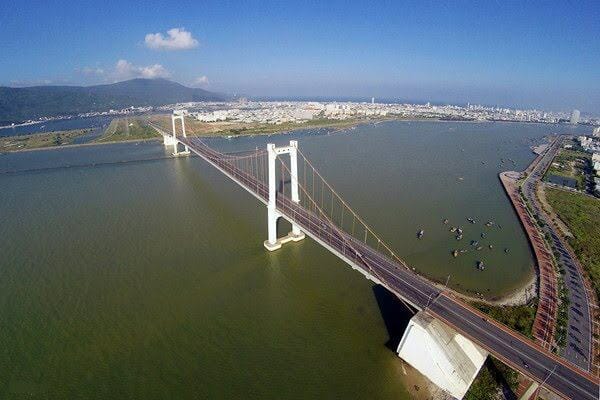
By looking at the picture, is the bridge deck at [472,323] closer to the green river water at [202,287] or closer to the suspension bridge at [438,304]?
the suspension bridge at [438,304]

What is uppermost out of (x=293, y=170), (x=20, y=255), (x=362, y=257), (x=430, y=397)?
(x=293, y=170)

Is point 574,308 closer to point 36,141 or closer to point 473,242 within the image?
point 473,242

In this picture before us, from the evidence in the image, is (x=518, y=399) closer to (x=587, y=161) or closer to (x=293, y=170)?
(x=293, y=170)

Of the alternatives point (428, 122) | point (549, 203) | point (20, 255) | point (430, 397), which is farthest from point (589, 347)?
point (428, 122)

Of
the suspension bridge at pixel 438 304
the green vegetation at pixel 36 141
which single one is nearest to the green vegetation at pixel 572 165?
the suspension bridge at pixel 438 304

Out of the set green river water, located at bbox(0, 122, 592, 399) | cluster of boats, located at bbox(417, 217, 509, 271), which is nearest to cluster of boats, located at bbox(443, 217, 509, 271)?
cluster of boats, located at bbox(417, 217, 509, 271)

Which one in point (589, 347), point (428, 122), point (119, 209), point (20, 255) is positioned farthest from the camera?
point (428, 122)
